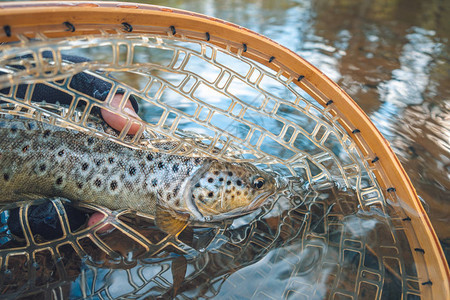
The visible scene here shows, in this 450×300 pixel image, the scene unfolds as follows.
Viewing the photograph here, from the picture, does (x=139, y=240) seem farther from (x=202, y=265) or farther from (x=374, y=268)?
(x=374, y=268)

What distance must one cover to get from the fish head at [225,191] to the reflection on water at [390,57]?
1.05 meters

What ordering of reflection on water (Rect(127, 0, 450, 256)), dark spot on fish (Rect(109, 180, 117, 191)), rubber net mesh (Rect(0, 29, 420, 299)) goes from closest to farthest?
rubber net mesh (Rect(0, 29, 420, 299)) → dark spot on fish (Rect(109, 180, 117, 191)) → reflection on water (Rect(127, 0, 450, 256))

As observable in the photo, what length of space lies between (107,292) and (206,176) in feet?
2.50

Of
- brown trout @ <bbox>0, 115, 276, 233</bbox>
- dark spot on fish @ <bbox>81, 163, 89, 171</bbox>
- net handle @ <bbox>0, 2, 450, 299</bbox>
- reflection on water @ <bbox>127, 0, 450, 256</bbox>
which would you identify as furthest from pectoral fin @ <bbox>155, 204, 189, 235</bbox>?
reflection on water @ <bbox>127, 0, 450, 256</bbox>

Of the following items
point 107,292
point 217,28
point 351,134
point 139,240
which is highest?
point 217,28

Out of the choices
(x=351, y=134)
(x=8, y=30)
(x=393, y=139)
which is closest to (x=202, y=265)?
(x=351, y=134)

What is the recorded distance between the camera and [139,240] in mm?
1794

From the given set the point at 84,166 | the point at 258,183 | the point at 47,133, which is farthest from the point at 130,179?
the point at 258,183

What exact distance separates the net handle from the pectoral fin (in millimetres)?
930

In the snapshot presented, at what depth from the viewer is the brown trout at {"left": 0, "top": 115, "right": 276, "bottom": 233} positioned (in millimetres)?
1794

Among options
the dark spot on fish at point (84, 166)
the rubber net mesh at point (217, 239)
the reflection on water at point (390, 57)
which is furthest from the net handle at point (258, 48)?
the dark spot on fish at point (84, 166)

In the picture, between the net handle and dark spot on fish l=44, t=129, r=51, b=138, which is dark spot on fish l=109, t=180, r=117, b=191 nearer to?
dark spot on fish l=44, t=129, r=51, b=138

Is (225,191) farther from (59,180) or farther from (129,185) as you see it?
(59,180)

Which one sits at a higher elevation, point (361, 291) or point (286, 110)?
point (286, 110)
